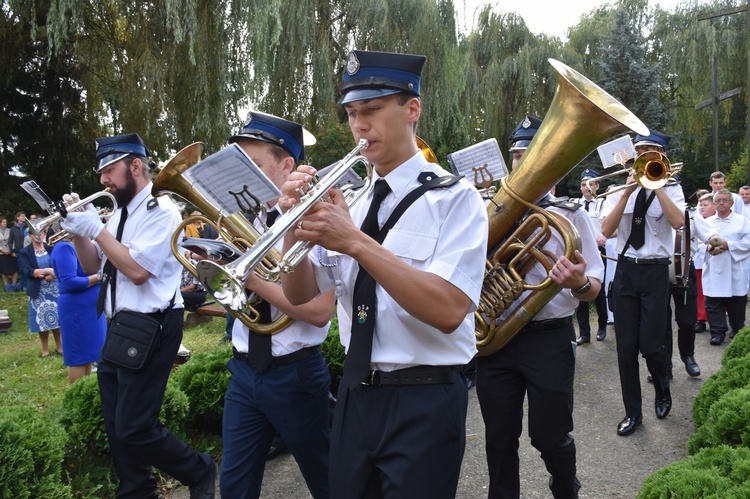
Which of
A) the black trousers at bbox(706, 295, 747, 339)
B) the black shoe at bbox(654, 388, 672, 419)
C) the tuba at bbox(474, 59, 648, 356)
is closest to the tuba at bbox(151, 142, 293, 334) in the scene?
the tuba at bbox(474, 59, 648, 356)

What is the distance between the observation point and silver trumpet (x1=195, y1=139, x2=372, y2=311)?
191 cm

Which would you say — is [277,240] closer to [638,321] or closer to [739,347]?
[638,321]

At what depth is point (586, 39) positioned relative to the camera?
24.8m

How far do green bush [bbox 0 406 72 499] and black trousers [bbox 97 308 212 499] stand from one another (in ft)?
0.92

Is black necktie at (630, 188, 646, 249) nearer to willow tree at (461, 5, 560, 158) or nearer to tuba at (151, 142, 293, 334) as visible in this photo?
tuba at (151, 142, 293, 334)

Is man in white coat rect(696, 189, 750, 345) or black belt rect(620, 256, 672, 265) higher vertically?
black belt rect(620, 256, 672, 265)

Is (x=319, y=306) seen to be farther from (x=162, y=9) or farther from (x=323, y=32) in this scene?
(x=323, y=32)

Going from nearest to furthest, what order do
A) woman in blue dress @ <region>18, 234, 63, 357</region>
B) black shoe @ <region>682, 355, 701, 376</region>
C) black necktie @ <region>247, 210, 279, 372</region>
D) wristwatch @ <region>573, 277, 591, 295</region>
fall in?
black necktie @ <region>247, 210, 279, 372</region>
wristwatch @ <region>573, 277, 591, 295</region>
black shoe @ <region>682, 355, 701, 376</region>
woman in blue dress @ <region>18, 234, 63, 357</region>

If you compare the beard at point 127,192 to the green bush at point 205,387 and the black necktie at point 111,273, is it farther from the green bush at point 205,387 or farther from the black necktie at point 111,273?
the green bush at point 205,387

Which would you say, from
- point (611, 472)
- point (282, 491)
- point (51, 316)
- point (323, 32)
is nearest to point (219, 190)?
point (282, 491)

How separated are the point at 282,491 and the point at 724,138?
28.3m

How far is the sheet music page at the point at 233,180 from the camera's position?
2088 mm

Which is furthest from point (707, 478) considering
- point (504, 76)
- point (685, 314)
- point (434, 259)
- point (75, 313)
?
point (504, 76)

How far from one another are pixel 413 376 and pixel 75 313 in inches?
211
